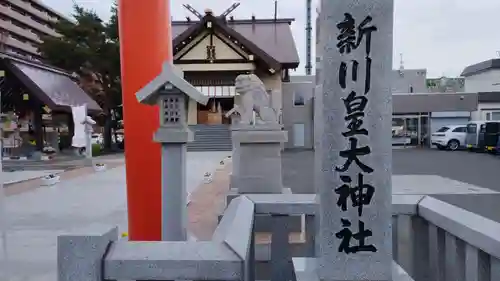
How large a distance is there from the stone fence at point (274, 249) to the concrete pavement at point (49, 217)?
0.64 metres

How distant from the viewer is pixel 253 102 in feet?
22.8

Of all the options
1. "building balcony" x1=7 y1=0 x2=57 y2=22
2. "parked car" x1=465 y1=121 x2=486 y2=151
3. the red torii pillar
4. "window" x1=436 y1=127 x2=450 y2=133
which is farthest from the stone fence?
"building balcony" x1=7 y1=0 x2=57 y2=22

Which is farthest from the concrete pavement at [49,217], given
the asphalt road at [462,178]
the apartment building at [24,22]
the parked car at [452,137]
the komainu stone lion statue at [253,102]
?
the apartment building at [24,22]

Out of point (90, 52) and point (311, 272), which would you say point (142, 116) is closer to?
point (311, 272)

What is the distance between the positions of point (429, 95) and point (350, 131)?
2671 centimetres

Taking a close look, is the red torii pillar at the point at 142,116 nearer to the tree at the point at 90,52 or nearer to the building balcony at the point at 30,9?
the tree at the point at 90,52

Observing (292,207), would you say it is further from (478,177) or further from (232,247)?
(478,177)

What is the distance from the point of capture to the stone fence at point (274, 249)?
67.9 inches

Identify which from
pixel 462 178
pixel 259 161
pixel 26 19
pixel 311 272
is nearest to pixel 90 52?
pixel 462 178

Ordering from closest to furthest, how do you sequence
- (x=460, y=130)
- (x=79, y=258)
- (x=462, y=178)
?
(x=79, y=258) → (x=462, y=178) → (x=460, y=130)

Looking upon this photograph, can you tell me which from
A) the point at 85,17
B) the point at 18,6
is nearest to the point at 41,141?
the point at 85,17

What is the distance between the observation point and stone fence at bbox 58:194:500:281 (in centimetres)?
173

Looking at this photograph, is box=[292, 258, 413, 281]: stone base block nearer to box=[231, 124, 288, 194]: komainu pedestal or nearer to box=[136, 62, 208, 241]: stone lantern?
box=[136, 62, 208, 241]: stone lantern

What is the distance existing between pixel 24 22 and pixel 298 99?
46.4 m
